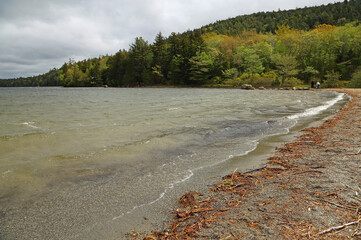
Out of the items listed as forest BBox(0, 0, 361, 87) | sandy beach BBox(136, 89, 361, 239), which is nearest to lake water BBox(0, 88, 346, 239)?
sandy beach BBox(136, 89, 361, 239)

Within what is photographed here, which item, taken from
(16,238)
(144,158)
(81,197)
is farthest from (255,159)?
(16,238)

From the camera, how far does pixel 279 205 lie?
2.77 meters

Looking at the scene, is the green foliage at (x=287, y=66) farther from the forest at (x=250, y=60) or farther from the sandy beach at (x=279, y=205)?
the sandy beach at (x=279, y=205)

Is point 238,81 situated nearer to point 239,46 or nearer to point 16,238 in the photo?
point 239,46

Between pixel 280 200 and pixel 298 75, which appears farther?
pixel 298 75

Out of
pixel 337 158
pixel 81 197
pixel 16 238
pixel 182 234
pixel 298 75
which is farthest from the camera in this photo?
pixel 298 75

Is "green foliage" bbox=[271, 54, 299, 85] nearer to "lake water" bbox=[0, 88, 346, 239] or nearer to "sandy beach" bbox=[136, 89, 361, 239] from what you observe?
"lake water" bbox=[0, 88, 346, 239]

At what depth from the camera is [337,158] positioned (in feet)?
14.7

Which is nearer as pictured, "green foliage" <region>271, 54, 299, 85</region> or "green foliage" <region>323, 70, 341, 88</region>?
"green foliage" <region>323, 70, 341, 88</region>

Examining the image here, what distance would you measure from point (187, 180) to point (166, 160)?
1.38 metres

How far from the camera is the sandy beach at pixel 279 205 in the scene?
227cm

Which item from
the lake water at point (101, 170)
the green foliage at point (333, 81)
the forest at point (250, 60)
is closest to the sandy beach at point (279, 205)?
the lake water at point (101, 170)

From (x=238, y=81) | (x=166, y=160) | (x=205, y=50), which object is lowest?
(x=166, y=160)

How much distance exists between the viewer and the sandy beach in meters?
2.27
